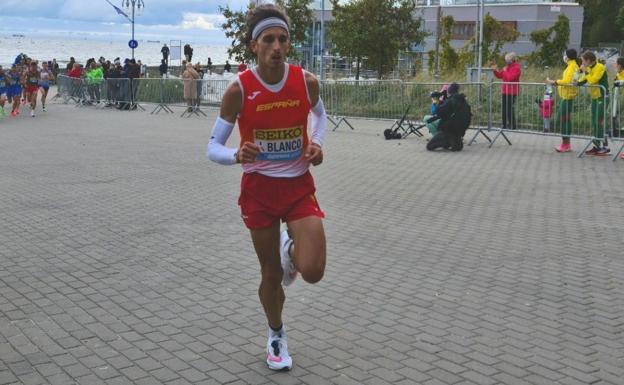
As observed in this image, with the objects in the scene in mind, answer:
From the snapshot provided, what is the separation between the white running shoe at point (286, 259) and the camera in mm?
4660

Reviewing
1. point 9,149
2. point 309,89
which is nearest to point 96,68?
point 9,149

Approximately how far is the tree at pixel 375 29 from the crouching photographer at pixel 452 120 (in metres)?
15.0

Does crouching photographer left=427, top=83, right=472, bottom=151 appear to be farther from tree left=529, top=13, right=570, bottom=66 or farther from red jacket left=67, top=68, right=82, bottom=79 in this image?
tree left=529, top=13, right=570, bottom=66

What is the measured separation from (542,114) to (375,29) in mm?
15262

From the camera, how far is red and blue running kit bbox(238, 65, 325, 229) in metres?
4.53

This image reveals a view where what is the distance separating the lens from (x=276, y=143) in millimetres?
4574

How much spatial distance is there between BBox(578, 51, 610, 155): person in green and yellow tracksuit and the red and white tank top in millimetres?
11866

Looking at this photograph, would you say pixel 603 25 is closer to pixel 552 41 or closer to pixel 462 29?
pixel 462 29

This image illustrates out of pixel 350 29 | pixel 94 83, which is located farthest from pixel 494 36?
pixel 94 83

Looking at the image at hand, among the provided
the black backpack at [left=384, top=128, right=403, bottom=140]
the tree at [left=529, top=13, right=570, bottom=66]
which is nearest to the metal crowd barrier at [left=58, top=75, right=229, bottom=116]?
the black backpack at [left=384, top=128, right=403, bottom=140]

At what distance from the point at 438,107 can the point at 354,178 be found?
426 cm

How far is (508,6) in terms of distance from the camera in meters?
54.7

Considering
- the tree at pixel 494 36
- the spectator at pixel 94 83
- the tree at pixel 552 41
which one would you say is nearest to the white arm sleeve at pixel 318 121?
the spectator at pixel 94 83

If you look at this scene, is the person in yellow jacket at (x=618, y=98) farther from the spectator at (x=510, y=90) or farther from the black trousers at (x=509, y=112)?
the black trousers at (x=509, y=112)
